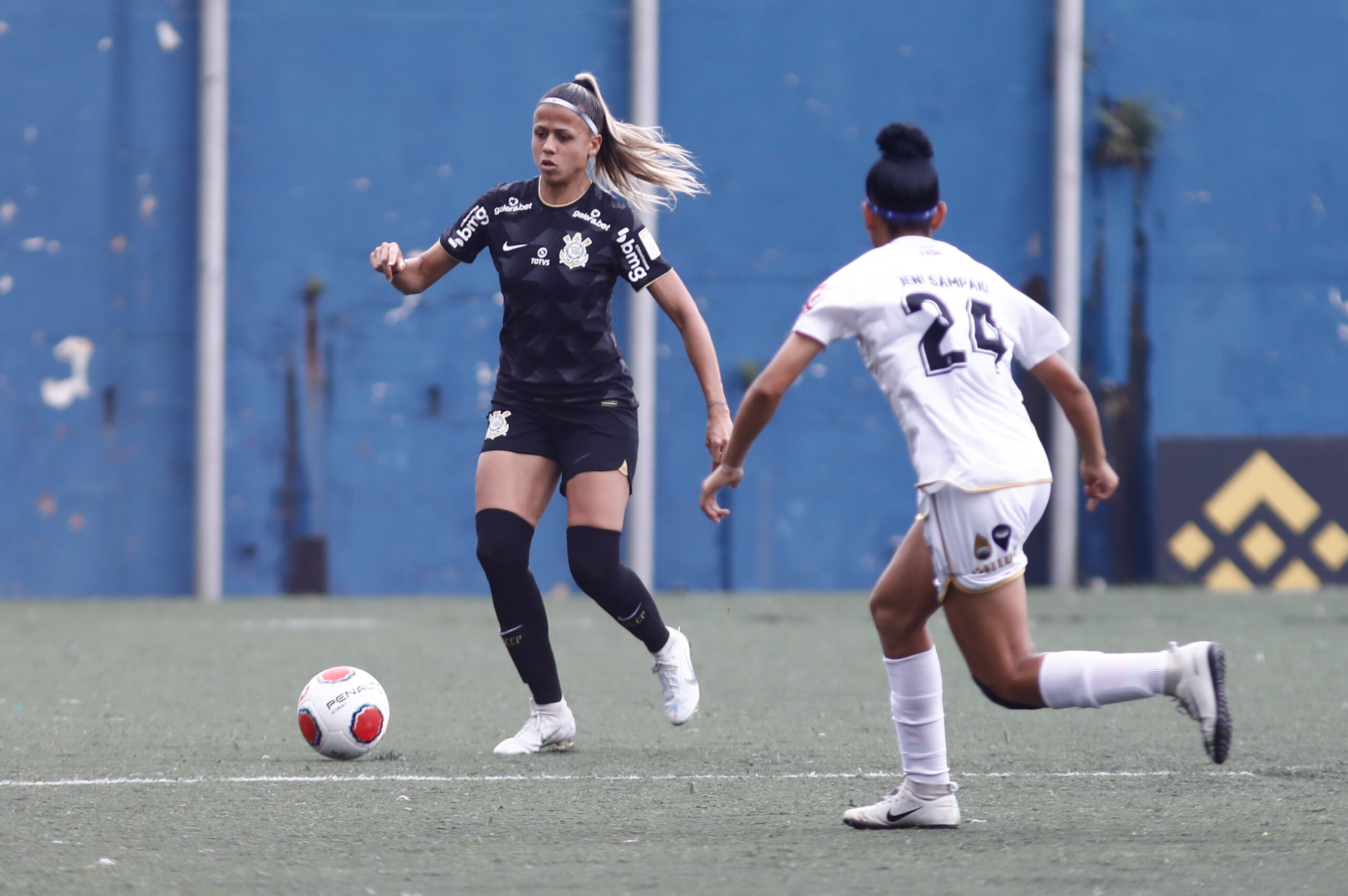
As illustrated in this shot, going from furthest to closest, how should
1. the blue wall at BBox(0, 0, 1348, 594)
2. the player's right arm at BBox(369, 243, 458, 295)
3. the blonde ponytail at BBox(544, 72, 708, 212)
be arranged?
the blue wall at BBox(0, 0, 1348, 594) → the blonde ponytail at BBox(544, 72, 708, 212) → the player's right arm at BBox(369, 243, 458, 295)

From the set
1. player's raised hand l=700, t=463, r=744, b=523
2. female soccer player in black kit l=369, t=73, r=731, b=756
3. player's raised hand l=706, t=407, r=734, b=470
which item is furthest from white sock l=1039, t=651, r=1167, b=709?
female soccer player in black kit l=369, t=73, r=731, b=756

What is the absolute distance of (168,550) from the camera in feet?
42.8

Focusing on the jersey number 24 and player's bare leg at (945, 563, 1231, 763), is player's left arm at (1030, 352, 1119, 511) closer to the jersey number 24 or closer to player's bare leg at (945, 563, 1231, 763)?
the jersey number 24

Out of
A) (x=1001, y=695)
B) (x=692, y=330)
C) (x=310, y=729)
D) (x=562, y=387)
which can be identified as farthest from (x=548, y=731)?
(x=1001, y=695)

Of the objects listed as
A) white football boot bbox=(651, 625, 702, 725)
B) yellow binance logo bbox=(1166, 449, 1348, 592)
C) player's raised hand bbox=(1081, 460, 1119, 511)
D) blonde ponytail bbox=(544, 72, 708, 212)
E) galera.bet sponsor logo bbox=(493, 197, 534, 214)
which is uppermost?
blonde ponytail bbox=(544, 72, 708, 212)

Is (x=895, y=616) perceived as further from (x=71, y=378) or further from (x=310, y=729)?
(x=71, y=378)

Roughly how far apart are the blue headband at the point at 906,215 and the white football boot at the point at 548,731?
219 centimetres

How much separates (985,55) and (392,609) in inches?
249

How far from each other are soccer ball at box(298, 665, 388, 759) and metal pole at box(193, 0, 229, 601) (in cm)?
762

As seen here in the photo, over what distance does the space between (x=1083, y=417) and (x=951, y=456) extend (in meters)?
0.45

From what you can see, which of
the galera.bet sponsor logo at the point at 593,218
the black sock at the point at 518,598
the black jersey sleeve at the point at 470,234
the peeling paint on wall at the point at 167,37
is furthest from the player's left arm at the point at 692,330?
the peeling paint on wall at the point at 167,37

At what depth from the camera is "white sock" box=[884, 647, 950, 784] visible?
423 centimetres

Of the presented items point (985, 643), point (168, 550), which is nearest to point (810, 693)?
point (985, 643)

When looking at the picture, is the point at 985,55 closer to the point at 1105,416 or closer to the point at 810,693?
the point at 1105,416
